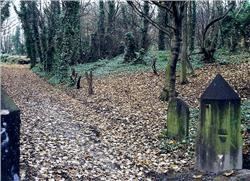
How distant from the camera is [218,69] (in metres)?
22.7

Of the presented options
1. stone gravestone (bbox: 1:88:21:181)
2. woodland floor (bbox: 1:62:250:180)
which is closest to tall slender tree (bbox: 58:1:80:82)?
woodland floor (bbox: 1:62:250:180)

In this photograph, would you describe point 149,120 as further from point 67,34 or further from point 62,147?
point 67,34

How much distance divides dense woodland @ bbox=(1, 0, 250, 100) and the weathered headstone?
248 inches

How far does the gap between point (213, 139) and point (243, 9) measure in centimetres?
1930

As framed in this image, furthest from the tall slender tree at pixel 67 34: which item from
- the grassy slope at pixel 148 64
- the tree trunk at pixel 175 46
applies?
the tree trunk at pixel 175 46

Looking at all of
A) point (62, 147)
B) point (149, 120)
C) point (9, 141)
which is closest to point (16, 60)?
point (149, 120)

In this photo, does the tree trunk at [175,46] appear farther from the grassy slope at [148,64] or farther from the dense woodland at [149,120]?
the grassy slope at [148,64]

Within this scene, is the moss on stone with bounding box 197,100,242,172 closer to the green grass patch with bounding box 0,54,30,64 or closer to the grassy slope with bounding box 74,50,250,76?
the grassy slope with bounding box 74,50,250,76

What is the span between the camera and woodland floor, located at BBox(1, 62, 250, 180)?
7586mm

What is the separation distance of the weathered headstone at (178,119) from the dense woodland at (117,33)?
6306 mm

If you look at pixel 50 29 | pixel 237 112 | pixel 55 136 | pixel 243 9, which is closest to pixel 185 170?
pixel 237 112

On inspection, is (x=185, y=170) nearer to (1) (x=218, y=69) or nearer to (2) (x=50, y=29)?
(1) (x=218, y=69)

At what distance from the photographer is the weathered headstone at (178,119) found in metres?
9.41

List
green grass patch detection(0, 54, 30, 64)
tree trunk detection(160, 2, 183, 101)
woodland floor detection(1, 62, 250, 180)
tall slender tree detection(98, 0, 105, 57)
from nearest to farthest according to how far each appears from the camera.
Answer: woodland floor detection(1, 62, 250, 180), tree trunk detection(160, 2, 183, 101), tall slender tree detection(98, 0, 105, 57), green grass patch detection(0, 54, 30, 64)
